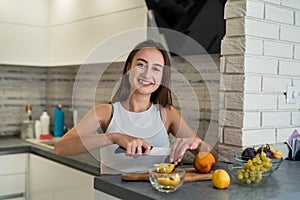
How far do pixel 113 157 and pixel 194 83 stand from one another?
2.52 ft

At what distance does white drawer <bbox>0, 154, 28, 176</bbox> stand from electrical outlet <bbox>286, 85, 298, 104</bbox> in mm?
1905

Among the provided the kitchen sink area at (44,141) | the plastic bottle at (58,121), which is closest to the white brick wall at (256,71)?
the kitchen sink area at (44,141)

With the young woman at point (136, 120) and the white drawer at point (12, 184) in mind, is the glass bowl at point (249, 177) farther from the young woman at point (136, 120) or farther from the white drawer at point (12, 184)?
the white drawer at point (12, 184)

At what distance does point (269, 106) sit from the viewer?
1860 mm

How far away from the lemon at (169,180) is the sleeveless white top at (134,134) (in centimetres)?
43

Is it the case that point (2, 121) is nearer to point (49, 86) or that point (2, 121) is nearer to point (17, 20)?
point (49, 86)

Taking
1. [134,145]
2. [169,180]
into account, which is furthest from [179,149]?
[169,180]

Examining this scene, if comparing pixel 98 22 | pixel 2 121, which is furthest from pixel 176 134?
pixel 2 121

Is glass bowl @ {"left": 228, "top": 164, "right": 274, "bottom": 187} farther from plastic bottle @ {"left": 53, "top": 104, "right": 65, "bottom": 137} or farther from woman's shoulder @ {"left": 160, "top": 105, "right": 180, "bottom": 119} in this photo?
plastic bottle @ {"left": 53, "top": 104, "right": 65, "bottom": 137}

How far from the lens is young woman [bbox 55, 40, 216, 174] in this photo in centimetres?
175

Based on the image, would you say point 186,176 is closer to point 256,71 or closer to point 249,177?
point 249,177

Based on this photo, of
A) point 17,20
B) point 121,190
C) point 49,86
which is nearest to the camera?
point 121,190

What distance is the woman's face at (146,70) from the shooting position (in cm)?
179

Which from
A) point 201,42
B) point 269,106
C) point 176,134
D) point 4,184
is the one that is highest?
point 201,42
